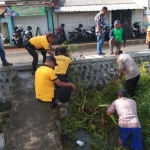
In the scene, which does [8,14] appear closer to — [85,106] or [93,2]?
[93,2]

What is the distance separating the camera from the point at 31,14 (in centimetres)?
1533

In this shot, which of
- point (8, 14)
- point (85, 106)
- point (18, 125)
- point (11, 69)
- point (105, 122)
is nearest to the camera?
point (18, 125)

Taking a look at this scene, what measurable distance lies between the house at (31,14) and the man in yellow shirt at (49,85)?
1093 centimetres

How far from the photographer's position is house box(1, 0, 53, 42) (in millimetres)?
15016

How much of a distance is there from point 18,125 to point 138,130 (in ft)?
7.96

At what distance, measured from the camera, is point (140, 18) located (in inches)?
658

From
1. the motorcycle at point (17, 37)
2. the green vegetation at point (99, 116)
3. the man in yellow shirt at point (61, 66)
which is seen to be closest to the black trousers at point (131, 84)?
the green vegetation at point (99, 116)

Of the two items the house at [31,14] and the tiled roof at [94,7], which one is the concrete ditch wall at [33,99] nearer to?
the tiled roof at [94,7]

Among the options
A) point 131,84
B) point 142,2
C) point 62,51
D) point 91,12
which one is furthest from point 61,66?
point 142,2

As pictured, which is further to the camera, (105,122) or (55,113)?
(105,122)

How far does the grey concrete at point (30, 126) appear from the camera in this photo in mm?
4207

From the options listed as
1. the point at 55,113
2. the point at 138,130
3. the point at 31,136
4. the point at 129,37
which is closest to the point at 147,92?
the point at 138,130

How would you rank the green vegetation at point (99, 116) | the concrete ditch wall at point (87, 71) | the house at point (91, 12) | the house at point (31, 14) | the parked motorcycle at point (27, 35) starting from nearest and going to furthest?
the green vegetation at point (99, 116), the concrete ditch wall at point (87, 71), the parked motorcycle at point (27, 35), the house at point (31, 14), the house at point (91, 12)

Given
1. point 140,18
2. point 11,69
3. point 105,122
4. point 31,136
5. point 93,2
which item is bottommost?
point 105,122
